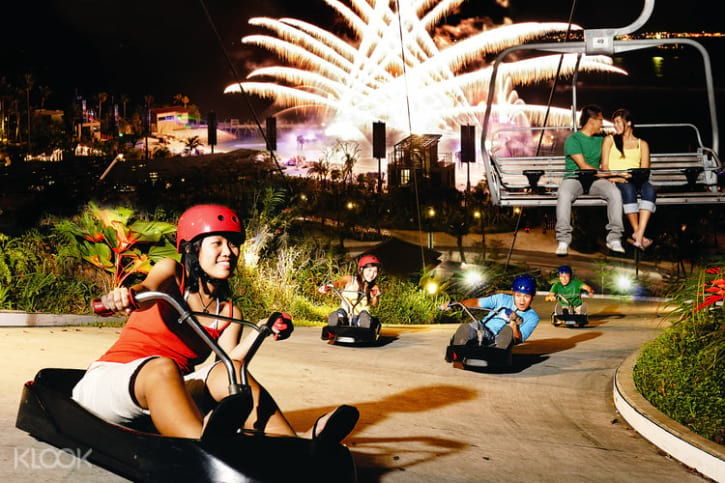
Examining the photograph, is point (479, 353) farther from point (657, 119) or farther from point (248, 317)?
point (657, 119)

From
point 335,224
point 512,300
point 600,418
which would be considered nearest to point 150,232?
point 512,300

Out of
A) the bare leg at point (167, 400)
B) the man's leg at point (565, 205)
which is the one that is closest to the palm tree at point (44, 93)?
the man's leg at point (565, 205)

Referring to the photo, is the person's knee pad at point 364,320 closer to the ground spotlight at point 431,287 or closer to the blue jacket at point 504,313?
the blue jacket at point 504,313

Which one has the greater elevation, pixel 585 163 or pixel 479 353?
pixel 585 163

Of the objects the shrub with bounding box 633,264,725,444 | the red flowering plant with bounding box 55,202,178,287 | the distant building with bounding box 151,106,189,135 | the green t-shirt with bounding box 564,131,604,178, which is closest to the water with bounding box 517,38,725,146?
the distant building with bounding box 151,106,189,135

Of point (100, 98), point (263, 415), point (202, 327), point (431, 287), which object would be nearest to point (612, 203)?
point (263, 415)

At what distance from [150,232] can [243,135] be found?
196 ft

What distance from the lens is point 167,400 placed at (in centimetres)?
466

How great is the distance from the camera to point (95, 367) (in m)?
5.17

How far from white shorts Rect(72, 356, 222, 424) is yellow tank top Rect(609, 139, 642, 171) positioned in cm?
437

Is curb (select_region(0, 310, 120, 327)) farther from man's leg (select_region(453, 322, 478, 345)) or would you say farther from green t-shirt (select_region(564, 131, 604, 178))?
green t-shirt (select_region(564, 131, 604, 178))

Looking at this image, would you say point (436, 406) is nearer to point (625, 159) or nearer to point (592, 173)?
point (625, 159)

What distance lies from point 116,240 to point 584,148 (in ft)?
33.4

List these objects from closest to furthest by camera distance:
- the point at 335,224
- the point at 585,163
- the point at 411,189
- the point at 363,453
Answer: the point at 363,453 < the point at 585,163 < the point at 335,224 < the point at 411,189
